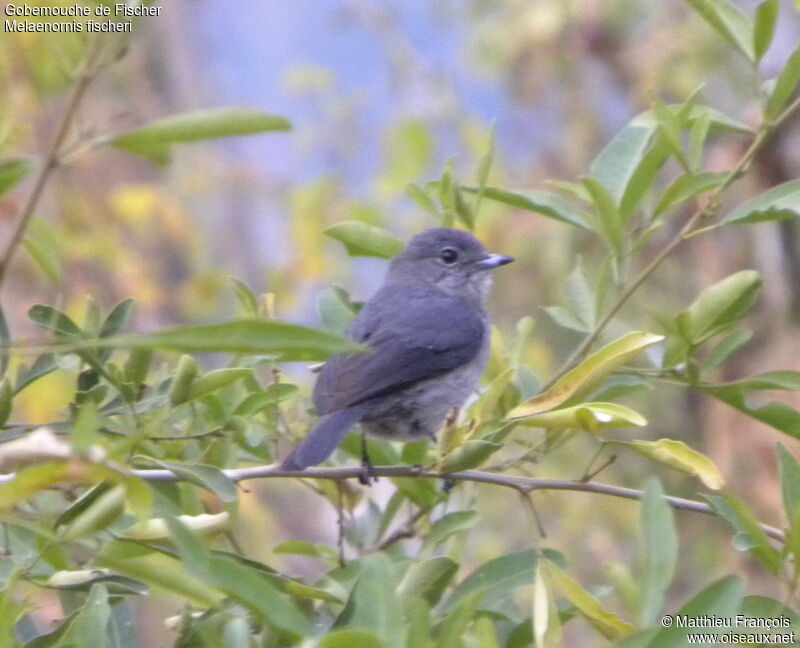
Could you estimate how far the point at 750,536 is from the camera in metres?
1.95

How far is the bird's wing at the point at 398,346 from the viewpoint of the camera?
338 centimetres

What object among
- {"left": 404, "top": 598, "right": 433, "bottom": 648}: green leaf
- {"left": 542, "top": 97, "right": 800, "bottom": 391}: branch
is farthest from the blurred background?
{"left": 404, "top": 598, "right": 433, "bottom": 648}: green leaf

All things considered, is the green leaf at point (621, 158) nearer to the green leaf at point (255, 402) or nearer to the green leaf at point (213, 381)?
the green leaf at point (255, 402)

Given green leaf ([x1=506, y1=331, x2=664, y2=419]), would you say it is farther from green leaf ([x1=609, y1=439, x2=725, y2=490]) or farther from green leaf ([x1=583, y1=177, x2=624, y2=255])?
green leaf ([x1=583, y1=177, x2=624, y2=255])

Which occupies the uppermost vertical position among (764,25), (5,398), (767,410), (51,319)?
(764,25)

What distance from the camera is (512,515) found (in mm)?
7207

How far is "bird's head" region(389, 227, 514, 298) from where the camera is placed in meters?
4.33

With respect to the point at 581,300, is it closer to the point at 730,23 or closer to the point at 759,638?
the point at 730,23

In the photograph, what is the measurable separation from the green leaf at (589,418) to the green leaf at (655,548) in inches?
6.8

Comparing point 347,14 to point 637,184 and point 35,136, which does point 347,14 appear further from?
point 637,184

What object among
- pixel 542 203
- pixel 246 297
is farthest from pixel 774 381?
pixel 246 297

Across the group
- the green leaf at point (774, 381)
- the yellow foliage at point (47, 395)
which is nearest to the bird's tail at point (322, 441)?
the green leaf at point (774, 381)

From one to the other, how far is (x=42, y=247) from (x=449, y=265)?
233cm

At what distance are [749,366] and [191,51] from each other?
16.7ft
